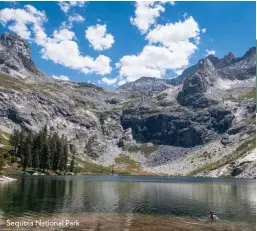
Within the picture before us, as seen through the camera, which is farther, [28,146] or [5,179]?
[28,146]

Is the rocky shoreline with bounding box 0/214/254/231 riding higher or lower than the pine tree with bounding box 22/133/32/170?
lower

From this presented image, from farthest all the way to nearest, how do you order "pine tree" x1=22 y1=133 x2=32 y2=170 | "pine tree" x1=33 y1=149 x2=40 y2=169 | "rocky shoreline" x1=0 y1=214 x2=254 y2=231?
1. "pine tree" x1=33 y1=149 x2=40 y2=169
2. "pine tree" x1=22 y1=133 x2=32 y2=170
3. "rocky shoreline" x1=0 y1=214 x2=254 y2=231

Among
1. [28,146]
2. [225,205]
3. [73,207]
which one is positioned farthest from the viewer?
[28,146]

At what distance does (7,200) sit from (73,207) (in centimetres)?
1532

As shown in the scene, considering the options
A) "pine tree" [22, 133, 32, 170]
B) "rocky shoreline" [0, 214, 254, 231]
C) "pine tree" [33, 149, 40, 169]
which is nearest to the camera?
"rocky shoreline" [0, 214, 254, 231]

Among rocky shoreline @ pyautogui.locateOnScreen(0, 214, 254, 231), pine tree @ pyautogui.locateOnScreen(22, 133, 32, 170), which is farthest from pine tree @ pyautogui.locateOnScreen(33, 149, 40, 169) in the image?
rocky shoreline @ pyautogui.locateOnScreen(0, 214, 254, 231)

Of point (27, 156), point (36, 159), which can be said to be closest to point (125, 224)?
point (27, 156)

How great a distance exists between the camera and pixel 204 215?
6556cm

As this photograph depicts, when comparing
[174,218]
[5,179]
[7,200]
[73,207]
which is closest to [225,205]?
[174,218]

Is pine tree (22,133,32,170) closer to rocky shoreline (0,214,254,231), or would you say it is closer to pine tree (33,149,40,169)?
pine tree (33,149,40,169)

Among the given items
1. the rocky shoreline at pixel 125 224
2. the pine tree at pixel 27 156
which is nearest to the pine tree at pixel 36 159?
the pine tree at pixel 27 156

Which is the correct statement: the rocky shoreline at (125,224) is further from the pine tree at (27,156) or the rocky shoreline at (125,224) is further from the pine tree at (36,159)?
the pine tree at (36,159)

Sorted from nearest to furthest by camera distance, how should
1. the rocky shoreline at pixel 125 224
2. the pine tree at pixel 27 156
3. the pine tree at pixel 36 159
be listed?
the rocky shoreline at pixel 125 224 → the pine tree at pixel 27 156 → the pine tree at pixel 36 159

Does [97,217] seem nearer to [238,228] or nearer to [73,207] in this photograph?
[73,207]
